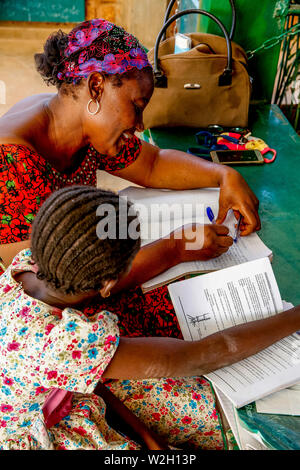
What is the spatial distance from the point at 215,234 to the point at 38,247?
594mm

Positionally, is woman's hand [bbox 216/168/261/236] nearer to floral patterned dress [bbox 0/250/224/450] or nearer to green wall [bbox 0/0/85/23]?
floral patterned dress [bbox 0/250/224/450]

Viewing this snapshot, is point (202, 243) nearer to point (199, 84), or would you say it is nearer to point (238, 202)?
point (238, 202)

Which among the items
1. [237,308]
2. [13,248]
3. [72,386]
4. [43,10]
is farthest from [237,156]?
[43,10]

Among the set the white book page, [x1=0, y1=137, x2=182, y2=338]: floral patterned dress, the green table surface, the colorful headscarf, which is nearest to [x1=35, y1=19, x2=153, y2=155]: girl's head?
the colorful headscarf

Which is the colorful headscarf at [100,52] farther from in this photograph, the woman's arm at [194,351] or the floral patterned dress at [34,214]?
the woman's arm at [194,351]

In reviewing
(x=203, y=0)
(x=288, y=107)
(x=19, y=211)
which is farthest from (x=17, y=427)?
(x=288, y=107)

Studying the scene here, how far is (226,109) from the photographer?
80.4 inches

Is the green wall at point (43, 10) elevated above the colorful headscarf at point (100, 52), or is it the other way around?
the green wall at point (43, 10)

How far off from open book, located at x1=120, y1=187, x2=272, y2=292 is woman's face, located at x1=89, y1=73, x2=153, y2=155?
0.29m

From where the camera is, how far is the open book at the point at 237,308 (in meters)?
1.00

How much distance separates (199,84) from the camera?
77.7 inches

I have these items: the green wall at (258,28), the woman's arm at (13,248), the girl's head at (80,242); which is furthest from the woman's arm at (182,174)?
the green wall at (258,28)

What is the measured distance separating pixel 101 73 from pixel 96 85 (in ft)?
0.13

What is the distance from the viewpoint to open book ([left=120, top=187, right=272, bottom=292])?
1.32 m
